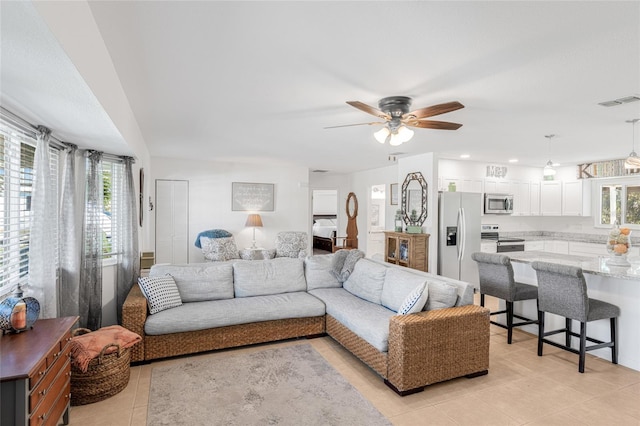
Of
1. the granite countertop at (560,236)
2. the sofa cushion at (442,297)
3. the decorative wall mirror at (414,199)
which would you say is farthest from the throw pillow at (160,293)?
the granite countertop at (560,236)

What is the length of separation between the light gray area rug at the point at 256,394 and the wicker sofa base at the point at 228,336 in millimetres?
134

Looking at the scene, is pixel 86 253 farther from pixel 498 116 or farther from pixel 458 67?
pixel 498 116

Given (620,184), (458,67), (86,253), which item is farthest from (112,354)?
(620,184)

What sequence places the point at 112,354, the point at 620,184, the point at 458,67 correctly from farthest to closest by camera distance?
the point at 620,184
the point at 112,354
the point at 458,67

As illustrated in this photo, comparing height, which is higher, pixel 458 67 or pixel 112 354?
pixel 458 67

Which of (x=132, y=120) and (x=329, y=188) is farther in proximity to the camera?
(x=329, y=188)

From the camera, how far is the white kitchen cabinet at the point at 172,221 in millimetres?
6754

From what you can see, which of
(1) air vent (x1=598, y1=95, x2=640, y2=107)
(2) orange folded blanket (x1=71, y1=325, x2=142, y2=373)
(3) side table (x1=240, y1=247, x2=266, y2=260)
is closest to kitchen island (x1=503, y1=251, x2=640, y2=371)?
(1) air vent (x1=598, y1=95, x2=640, y2=107)

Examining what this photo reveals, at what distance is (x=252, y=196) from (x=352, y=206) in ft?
10.1

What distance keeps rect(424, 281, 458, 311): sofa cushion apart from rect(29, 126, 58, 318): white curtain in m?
2.97

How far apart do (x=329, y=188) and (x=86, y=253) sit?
6768mm

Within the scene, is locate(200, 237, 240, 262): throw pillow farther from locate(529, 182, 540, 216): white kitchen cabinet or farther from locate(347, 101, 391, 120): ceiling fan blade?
locate(529, 182, 540, 216): white kitchen cabinet

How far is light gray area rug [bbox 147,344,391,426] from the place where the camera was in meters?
2.34

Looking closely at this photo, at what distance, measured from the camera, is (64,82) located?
177cm
